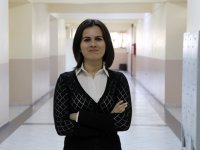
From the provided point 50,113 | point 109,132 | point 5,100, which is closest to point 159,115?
point 50,113

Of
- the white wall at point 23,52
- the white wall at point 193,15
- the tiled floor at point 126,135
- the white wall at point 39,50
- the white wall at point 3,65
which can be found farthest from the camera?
the white wall at point 39,50

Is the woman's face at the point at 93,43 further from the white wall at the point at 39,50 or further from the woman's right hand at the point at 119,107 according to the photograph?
the white wall at the point at 39,50

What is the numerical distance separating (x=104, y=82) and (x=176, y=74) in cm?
830

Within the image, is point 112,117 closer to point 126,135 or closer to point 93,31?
point 93,31

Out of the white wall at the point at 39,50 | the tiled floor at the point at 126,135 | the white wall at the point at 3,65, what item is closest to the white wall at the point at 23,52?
the white wall at the point at 39,50

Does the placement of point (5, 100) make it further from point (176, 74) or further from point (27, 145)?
point (176, 74)

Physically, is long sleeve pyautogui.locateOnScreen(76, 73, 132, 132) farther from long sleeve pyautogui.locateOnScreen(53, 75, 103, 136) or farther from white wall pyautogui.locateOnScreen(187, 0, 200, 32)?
white wall pyautogui.locateOnScreen(187, 0, 200, 32)

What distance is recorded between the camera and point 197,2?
21.4ft

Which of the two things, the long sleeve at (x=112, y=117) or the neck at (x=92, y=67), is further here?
the neck at (x=92, y=67)

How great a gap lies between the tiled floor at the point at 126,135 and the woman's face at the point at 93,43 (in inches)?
152

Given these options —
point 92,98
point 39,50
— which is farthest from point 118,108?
point 39,50

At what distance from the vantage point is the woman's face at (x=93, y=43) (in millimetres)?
1951

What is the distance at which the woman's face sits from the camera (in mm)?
1951

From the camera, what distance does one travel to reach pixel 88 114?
6.24 feet
